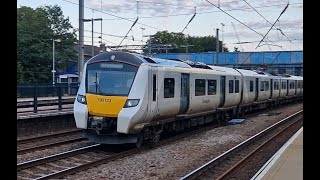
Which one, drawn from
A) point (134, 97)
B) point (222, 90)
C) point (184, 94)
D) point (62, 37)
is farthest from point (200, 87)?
point (62, 37)

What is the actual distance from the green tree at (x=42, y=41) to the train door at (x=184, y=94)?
35.3 m

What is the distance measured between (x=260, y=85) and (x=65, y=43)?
4752cm

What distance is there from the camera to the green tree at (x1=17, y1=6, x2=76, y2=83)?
55.7m

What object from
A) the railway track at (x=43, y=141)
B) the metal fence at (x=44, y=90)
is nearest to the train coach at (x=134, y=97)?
the railway track at (x=43, y=141)

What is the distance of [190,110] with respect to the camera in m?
15.4

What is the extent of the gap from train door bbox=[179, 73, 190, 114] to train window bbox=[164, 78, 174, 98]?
2.99 feet

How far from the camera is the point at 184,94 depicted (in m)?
14.8

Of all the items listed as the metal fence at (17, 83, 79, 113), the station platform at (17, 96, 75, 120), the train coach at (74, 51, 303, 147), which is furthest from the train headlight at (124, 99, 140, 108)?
the station platform at (17, 96, 75, 120)

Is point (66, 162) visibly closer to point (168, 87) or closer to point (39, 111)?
point (168, 87)

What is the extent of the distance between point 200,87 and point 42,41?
5137 cm

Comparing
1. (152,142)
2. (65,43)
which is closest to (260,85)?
(152,142)

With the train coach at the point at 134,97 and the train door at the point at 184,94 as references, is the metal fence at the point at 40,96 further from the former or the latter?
the train door at the point at 184,94

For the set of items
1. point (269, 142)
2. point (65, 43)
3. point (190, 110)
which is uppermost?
point (65, 43)
